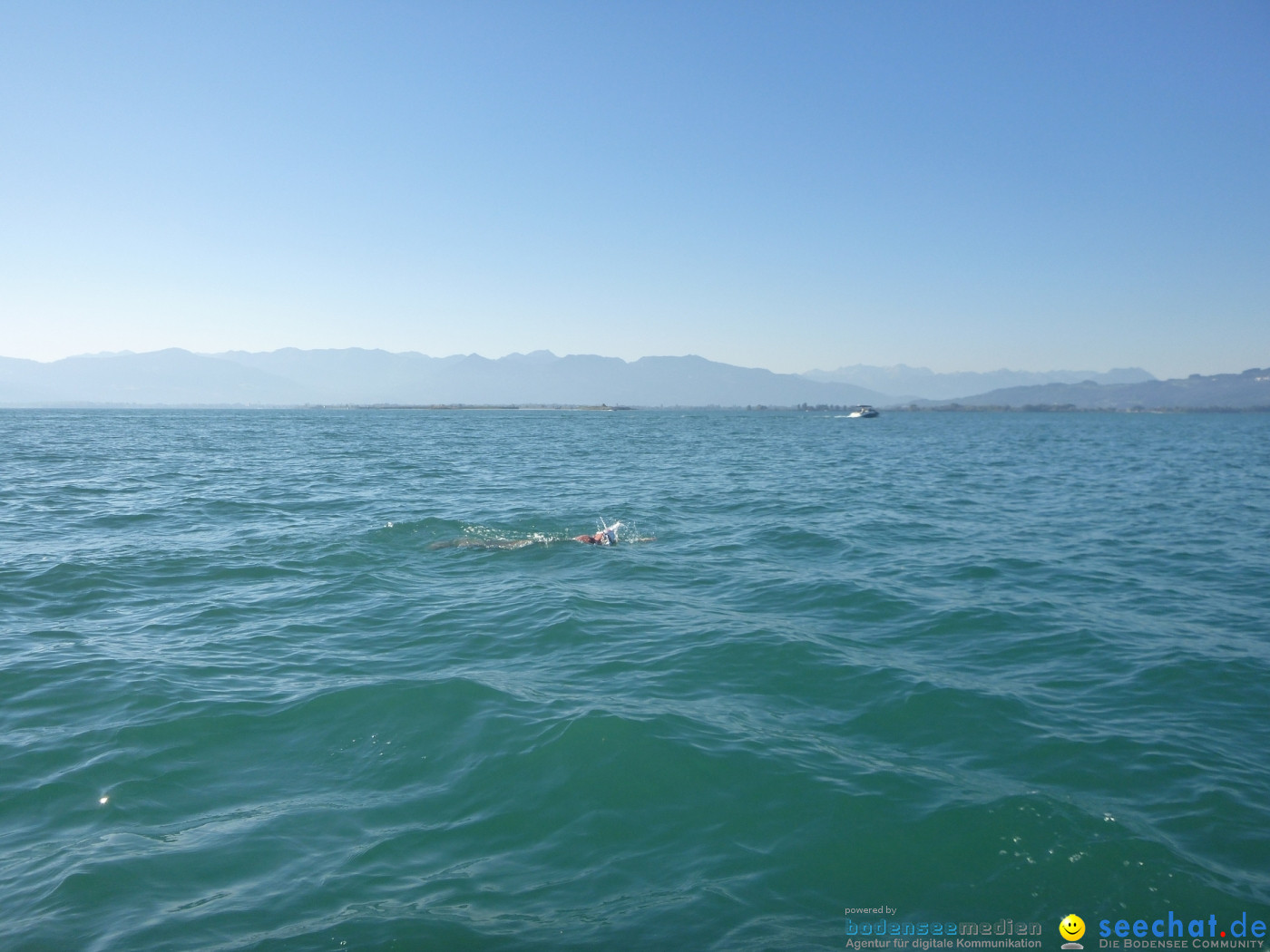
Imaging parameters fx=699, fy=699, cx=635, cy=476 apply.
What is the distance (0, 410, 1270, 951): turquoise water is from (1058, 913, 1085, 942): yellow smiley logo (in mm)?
107

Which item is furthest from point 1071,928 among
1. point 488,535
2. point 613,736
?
point 488,535

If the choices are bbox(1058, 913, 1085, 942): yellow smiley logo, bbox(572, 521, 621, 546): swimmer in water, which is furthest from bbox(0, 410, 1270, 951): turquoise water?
bbox(572, 521, 621, 546): swimmer in water

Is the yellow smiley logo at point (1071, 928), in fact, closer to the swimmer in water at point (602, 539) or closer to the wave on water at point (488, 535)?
the swimmer in water at point (602, 539)

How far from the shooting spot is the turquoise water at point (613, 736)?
6117 mm

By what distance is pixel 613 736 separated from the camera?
28.7ft

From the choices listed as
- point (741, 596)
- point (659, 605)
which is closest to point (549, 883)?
point (659, 605)

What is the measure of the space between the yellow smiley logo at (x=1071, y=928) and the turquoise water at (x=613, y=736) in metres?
0.11

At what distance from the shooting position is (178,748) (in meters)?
8.48

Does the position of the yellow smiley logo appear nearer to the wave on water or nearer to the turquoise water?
the turquoise water

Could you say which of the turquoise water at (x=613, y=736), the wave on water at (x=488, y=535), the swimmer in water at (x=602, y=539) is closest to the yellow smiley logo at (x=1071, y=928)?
the turquoise water at (x=613, y=736)

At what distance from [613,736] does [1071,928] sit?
4.91m

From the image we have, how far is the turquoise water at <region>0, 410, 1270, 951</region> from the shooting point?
6.12 metres

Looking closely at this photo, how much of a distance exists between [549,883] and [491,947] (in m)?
0.84

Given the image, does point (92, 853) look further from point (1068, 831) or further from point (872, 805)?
point (1068, 831)
